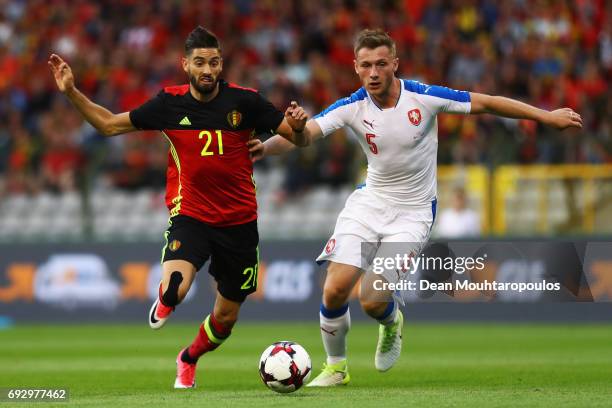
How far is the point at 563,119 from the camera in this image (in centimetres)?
872

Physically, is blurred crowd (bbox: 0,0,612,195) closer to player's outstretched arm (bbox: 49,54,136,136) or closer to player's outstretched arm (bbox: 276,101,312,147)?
player's outstretched arm (bbox: 276,101,312,147)

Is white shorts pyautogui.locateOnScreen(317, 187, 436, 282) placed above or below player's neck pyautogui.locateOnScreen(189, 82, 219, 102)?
below

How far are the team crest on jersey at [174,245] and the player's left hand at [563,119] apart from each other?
2905 mm

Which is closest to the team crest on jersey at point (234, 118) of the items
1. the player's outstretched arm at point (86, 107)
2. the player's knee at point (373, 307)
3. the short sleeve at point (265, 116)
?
the short sleeve at point (265, 116)

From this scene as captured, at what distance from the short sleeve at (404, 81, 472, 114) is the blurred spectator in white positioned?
8.07 metres

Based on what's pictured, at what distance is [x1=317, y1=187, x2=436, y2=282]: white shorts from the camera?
30.3 ft

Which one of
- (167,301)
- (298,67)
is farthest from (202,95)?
(298,67)

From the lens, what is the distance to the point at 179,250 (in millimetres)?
8859

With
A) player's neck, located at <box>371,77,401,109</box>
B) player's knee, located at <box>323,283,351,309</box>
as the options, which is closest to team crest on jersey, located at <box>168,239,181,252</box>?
player's knee, located at <box>323,283,351,309</box>

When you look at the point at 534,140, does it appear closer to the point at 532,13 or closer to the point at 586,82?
the point at 586,82

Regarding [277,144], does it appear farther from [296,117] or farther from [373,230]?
[373,230]

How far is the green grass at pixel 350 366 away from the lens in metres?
8.06

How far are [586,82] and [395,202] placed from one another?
10927 mm

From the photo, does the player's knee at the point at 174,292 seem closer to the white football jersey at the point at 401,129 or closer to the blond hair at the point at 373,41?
the white football jersey at the point at 401,129
